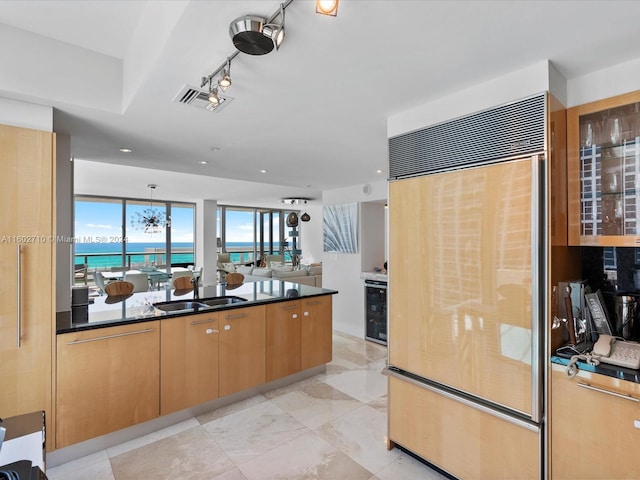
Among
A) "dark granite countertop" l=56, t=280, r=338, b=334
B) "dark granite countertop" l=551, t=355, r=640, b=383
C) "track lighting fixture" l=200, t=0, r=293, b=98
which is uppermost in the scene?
"track lighting fixture" l=200, t=0, r=293, b=98

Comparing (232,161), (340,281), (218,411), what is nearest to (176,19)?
(232,161)

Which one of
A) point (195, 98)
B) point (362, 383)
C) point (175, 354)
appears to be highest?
point (195, 98)

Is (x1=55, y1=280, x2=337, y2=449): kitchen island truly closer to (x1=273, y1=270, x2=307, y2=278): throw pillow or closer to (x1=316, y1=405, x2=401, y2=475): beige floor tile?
(x1=316, y1=405, x2=401, y2=475): beige floor tile

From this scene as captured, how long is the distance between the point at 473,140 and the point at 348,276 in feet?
12.4

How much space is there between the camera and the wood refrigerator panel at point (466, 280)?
1.69 m

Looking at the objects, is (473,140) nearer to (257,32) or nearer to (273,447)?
(257,32)

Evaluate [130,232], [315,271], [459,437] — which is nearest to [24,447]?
[459,437]

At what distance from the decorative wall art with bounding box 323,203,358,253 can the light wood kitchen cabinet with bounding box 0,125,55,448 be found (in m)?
3.86

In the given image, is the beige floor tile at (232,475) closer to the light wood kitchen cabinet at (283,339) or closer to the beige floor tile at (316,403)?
the beige floor tile at (316,403)

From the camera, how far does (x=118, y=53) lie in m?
2.16

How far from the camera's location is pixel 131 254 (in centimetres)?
943

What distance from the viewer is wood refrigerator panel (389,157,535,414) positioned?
169 centimetres

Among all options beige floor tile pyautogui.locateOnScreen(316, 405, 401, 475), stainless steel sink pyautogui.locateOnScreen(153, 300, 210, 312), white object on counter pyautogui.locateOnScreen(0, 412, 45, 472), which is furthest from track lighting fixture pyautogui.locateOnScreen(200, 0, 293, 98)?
beige floor tile pyautogui.locateOnScreen(316, 405, 401, 475)

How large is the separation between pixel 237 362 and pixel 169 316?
0.76m
